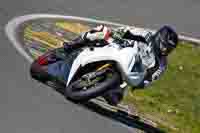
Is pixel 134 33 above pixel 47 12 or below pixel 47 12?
above

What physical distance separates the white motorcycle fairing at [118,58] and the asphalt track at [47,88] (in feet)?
2.19

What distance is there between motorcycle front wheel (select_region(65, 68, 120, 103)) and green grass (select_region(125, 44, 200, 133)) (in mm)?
1002

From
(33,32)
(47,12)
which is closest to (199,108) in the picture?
(33,32)

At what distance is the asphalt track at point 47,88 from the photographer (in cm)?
884

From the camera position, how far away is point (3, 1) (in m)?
14.0

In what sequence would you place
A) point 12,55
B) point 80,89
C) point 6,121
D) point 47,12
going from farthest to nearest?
point 47,12 → point 12,55 → point 80,89 → point 6,121

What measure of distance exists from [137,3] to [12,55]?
527 cm

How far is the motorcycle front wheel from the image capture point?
29.6 ft

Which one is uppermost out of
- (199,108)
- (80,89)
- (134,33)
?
(134,33)

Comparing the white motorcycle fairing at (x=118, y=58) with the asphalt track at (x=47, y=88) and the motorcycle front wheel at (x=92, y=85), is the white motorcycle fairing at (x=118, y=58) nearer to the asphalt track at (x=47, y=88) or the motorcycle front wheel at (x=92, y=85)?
the motorcycle front wheel at (x=92, y=85)

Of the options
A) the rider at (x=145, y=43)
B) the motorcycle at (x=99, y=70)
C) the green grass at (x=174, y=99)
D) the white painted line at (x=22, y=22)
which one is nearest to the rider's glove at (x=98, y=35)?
the rider at (x=145, y=43)

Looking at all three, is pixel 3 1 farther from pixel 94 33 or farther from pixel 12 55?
pixel 94 33

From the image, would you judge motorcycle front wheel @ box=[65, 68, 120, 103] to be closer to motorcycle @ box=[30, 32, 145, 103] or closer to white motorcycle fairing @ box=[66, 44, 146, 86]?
motorcycle @ box=[30, 32, 145, 103]

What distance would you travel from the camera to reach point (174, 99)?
1031 cm
